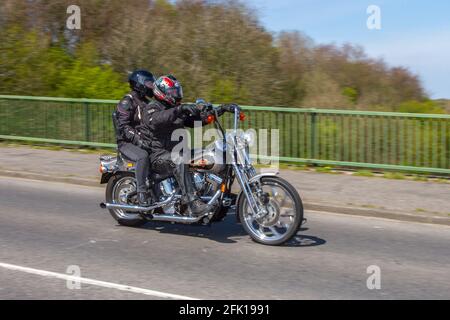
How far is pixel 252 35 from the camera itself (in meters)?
19.0

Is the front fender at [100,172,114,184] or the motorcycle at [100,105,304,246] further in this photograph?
the front fender at [100,172,114,184]

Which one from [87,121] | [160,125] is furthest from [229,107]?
[87,121]

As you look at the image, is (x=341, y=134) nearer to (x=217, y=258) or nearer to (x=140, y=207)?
(x=140, y=207)

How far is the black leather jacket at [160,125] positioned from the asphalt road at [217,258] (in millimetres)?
1089

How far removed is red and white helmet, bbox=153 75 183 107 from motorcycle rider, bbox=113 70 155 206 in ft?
1.59

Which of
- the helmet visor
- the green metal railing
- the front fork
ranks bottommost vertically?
the front fork

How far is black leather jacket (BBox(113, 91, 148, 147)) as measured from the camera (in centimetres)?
845

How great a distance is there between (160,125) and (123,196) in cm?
130

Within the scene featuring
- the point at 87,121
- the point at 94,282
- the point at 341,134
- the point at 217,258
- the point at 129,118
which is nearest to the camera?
the point at 94,282

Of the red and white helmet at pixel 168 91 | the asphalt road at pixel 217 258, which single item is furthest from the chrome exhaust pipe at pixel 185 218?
the red and white helmet at pixel 168 91

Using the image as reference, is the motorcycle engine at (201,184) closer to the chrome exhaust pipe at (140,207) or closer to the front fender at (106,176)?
the chrome exhaust pipe at (140,207)

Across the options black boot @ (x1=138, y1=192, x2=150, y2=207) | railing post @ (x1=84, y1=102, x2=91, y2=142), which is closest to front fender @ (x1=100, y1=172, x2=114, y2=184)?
black boot @ (x1=138, y1=192, x2=150, y2=207)

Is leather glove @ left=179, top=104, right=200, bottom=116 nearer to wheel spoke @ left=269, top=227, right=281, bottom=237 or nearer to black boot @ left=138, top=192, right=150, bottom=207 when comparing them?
black boot @ left=138, top=192, right=150, bottom=207

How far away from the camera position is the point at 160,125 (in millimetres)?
8047
